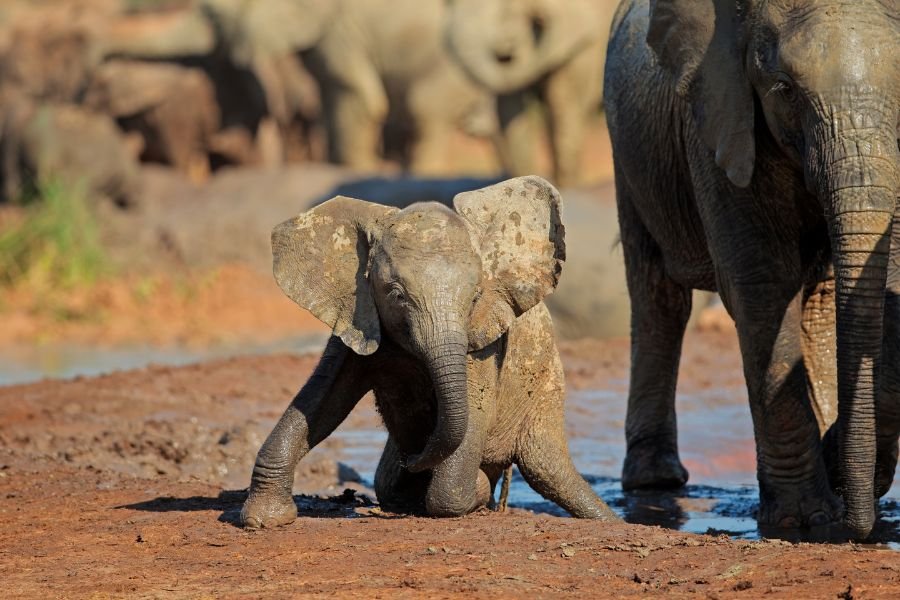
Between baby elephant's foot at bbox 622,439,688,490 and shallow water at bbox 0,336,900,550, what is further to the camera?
baby elephant's foot at bbox 622,439,688,490

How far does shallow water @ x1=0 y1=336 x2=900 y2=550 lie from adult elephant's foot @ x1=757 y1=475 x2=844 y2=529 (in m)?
0.10

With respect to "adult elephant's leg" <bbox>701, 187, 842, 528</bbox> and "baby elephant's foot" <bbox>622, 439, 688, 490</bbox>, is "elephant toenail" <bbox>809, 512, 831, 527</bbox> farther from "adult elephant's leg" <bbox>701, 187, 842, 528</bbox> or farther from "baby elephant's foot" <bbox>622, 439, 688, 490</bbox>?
"baby elephant's foot" <bbox>622, 439, 688, 490</bbox>

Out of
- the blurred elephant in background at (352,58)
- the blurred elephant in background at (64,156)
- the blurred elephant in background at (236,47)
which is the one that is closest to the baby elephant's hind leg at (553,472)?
the blurred elephant in background at (64,156)

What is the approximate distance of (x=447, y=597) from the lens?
155 inches

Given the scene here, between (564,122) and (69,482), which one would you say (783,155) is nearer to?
(69,482)

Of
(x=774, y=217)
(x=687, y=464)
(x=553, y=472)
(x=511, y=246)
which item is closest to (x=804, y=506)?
(x=553, y=472)

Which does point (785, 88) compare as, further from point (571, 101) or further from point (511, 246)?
point (571, 101)

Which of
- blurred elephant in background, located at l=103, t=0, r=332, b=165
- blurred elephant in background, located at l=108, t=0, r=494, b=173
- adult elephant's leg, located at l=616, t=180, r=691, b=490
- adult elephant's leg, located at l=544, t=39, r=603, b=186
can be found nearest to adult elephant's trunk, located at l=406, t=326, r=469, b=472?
adult elephant's leg, located at l=616, t=180, r=691, b=490

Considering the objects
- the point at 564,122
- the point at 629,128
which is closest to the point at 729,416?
the point at 629,128

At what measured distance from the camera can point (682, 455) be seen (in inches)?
277

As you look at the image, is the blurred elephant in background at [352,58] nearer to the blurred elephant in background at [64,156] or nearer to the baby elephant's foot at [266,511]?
the blurred elephant in background at [64,156]

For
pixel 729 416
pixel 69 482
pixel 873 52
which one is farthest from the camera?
pixel 729 416

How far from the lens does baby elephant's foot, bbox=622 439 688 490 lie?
20.5 feet

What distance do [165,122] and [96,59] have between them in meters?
0.93
